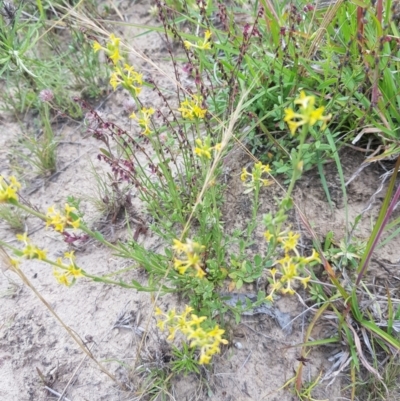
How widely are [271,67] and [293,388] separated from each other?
1.32m

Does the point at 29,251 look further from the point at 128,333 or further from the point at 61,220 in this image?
the point at 128,333

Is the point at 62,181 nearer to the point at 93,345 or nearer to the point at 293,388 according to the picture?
the point at 93,345

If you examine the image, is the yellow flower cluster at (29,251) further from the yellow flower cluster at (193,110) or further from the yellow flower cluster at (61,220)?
the yellow flower cluster at (193,110)

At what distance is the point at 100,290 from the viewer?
1912 mm

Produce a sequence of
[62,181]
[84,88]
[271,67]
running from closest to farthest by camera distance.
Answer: [271,67]
[62,181]
[84,88]

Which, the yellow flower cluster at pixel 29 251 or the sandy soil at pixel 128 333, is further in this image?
the sandy soil at pixel 128 333

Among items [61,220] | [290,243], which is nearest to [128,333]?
[61,220]

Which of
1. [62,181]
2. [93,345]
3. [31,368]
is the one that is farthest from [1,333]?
[62,181]

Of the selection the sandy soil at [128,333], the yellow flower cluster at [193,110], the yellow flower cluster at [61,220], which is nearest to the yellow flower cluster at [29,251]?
the yellow flower cluster at [61,220]

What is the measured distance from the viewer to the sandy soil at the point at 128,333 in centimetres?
161

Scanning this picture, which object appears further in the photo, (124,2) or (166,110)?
(124,2)

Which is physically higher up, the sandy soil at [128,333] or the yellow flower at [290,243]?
the yellow flower at [290,243]

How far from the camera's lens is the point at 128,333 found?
1.78m

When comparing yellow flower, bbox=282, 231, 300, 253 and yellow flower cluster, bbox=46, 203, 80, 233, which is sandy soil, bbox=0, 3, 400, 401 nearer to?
yellow flower cluster, bbox=46, 203, 80, 233
